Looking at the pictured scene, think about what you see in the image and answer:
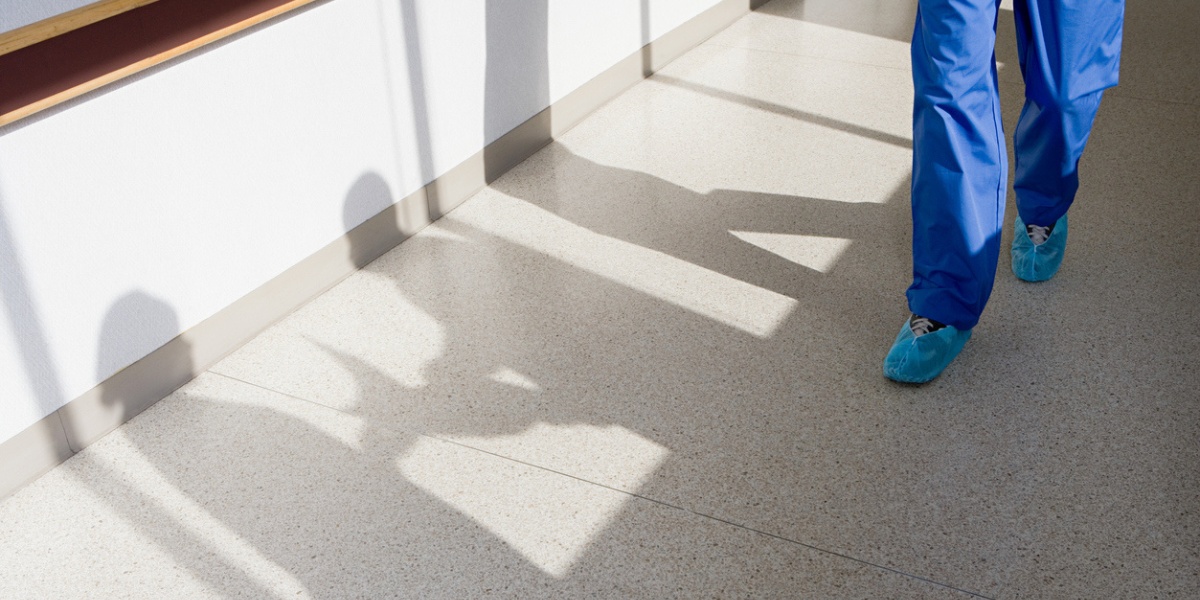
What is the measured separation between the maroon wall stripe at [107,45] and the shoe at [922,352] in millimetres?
1264

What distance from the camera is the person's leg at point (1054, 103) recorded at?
174 cm

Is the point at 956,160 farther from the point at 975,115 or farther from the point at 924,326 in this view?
the point at 924,326

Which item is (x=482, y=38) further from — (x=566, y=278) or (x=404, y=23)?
(x=566, y=278)

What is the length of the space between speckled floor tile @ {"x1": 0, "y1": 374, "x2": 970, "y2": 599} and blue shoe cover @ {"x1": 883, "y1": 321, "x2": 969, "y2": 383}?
467 mm

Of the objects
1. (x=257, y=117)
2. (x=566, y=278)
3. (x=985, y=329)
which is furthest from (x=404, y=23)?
(x=985, y=329)

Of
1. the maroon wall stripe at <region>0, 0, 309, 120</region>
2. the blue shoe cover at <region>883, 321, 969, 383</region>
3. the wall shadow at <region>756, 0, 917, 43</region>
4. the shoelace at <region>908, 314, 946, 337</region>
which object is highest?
the maroon wall stripe at <region>0, 0, 309, 120</region>

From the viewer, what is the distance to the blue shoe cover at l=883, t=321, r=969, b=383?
1.80 metres

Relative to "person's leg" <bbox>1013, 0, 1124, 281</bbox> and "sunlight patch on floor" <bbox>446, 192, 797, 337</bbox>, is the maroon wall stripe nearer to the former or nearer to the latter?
"sunlight patch on floor" <bbox>446, 192, 797, 337</bbox>

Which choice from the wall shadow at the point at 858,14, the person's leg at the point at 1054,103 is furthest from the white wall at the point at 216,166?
the wall shadow at the point at 858,14

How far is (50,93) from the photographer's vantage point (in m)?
1.53

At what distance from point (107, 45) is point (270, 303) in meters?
0.59

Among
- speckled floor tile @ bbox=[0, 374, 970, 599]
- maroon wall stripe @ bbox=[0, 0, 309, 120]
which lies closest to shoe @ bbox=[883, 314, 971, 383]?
speckled floor tile @ bbox=[0, 374, 970, 599]

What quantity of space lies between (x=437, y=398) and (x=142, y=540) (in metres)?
0.51

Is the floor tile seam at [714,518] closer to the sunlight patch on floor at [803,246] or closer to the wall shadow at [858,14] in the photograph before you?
the sunlight patch on floor at [803,246]
